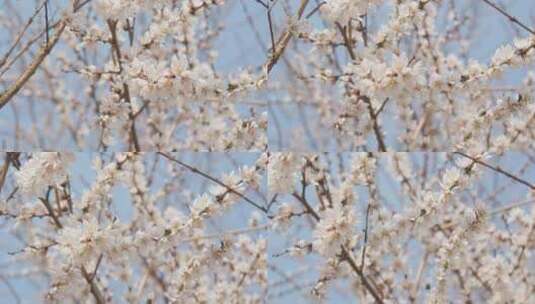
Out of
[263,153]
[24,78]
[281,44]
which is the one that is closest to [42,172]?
[24,78]

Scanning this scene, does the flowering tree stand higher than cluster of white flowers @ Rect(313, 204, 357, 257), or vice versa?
the flowering tree

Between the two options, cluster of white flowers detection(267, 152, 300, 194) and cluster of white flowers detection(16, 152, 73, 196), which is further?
cluster of white flowers detection(267, 152, 300, 194)

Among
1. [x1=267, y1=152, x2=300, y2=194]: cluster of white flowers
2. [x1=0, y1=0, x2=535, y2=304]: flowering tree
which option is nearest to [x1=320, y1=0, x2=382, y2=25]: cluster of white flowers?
[x1=0, y1=0, x2=535, y2=304]: flowering tree

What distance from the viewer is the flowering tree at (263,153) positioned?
162cm

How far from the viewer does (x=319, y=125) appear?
2.26 meters

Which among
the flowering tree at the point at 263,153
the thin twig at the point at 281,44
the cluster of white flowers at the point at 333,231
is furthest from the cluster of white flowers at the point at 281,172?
the thin twig at the point at 281,44

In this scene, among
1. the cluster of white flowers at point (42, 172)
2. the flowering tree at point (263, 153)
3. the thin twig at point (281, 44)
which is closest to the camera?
the cluster of white flowers at point (42, 172)

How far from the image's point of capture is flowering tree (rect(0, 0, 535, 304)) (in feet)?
5.31

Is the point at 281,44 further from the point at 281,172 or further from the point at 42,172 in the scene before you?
the point at 42,172

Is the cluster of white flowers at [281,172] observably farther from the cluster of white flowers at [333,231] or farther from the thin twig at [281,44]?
the thin twig at [281,44]

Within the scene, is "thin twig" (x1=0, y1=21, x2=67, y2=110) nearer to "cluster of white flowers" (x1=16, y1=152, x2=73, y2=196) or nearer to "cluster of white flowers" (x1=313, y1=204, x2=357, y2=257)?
"cluster of white flowers" (x1=16, y1=152, x2=73, y2=196)

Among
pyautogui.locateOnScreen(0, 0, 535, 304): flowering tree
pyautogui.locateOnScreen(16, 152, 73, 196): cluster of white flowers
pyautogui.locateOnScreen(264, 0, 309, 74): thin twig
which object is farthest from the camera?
pyautogui.locateOnScreen(264, 0, 309, 74): thin twig

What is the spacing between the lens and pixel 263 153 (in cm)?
170

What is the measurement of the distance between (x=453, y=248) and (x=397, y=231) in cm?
21
